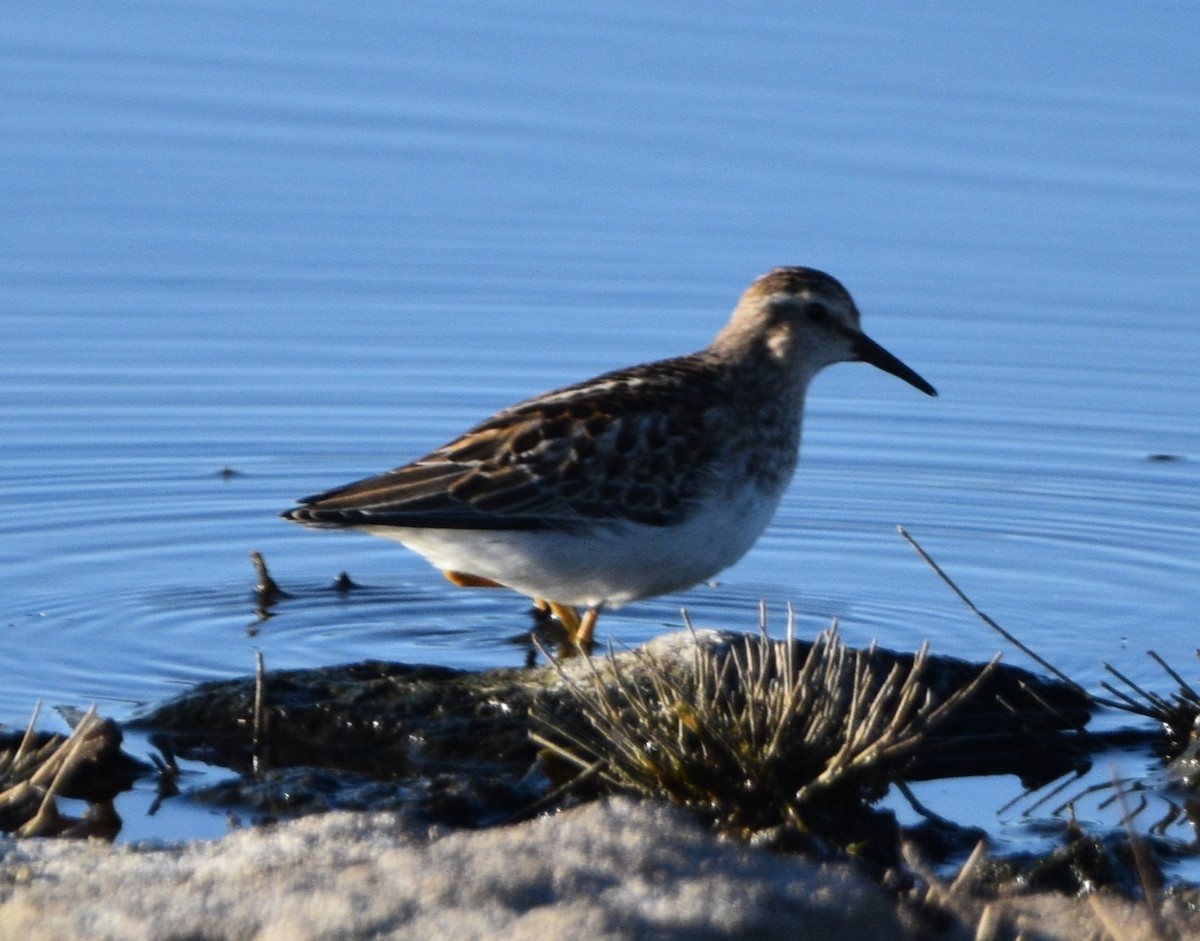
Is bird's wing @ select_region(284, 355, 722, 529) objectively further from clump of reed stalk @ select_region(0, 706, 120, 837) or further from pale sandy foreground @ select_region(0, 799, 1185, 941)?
Result: pale sandy foreground @ select_region(0, 799, 1185, 941)

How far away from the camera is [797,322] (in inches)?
359

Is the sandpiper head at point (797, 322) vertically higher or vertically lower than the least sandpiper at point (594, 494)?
higher

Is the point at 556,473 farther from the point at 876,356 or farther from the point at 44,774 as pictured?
the point at 44,774

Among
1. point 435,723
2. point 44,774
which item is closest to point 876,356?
point 435,723

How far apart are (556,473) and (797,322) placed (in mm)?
1459

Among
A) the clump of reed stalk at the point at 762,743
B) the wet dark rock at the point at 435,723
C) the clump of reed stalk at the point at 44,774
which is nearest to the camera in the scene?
the clump of reed stalk at the point at 44,774

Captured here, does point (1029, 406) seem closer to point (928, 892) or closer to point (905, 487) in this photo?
point (905, 487)

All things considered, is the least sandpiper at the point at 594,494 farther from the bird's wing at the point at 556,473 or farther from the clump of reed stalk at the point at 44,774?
the clump of reed stalk at the point at 44,774

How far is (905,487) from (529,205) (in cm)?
387

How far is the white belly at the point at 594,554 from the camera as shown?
26.3 ft

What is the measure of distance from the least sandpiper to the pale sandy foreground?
3236 millimetres

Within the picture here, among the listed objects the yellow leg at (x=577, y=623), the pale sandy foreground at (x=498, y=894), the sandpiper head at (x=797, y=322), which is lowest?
the yellow leg at (x=577, y=623)

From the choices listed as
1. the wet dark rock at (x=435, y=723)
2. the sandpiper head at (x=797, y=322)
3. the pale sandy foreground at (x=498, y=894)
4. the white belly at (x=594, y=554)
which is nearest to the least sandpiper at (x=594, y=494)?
the white belly at (x=594, y=554)

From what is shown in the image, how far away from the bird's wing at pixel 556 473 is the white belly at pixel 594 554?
0.06m
